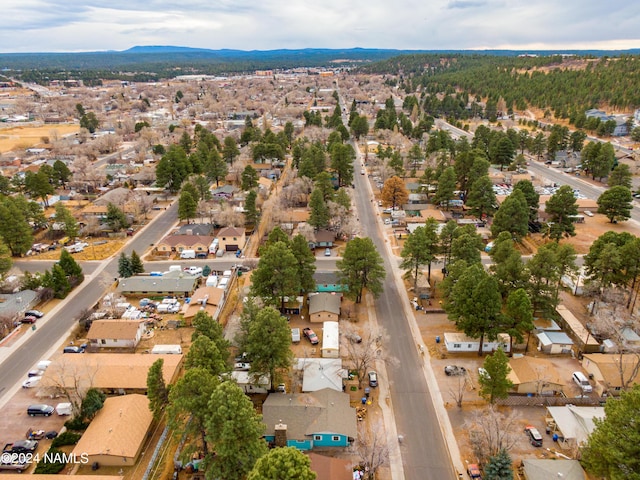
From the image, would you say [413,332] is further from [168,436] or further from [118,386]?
[118,386]

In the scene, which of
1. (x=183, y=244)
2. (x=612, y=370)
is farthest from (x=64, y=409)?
(x=612, y=370)

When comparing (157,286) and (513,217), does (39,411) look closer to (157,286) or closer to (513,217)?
(157,286)

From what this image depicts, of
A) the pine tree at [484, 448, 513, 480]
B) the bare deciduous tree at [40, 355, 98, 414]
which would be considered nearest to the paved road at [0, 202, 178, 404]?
the bare deciduous tree at [40, 355, 98, 414]

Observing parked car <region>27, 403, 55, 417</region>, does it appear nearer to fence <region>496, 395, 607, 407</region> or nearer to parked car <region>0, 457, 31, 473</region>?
parked car <region>0, 457, 31, 473</region>

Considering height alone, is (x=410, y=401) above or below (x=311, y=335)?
below

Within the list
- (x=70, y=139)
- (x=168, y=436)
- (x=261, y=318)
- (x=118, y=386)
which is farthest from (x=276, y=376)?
(x=70, y=139)

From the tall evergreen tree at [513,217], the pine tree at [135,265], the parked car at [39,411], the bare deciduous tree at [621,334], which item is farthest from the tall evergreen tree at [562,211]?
the parked car at [39,411]
